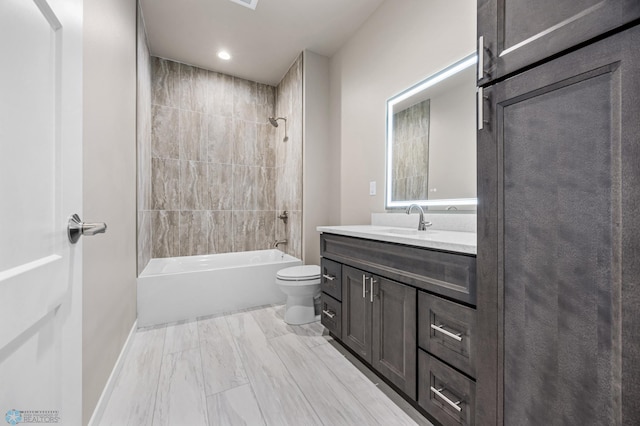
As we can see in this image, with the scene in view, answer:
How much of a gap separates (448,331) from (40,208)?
Answer: 132 cm

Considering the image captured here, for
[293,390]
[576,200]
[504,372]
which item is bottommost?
[293,390]

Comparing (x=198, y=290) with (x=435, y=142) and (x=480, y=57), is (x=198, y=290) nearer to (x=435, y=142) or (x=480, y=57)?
(x=435, y=142)

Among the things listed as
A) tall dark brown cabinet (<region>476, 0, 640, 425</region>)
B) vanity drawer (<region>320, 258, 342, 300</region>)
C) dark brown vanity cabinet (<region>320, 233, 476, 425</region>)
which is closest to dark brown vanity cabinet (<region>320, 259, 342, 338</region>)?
vanity drawer (<region>320, 258, 342, 300</region>)

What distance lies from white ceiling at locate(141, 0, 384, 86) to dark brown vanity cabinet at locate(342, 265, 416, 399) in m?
2.16

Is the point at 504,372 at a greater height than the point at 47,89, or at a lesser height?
lesser

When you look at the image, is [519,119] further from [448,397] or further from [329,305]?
[329,305]

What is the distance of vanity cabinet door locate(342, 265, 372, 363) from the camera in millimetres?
1556

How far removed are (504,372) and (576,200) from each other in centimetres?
55

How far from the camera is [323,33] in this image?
8.46 ft

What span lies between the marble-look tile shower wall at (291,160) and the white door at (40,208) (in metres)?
2.35

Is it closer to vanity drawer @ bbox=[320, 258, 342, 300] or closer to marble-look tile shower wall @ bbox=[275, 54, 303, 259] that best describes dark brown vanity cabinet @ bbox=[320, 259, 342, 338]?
vanity drawer @ bbox=[320, 258, 342, 300]

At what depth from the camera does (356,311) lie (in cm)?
166

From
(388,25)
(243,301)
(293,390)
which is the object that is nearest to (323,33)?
(388,25)

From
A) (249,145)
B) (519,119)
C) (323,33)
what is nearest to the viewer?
(519,119)
